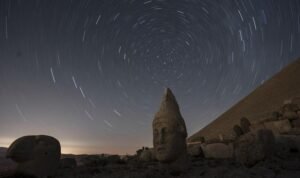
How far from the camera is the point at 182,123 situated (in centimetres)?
966

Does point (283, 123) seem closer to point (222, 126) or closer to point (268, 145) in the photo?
point (268, 145)

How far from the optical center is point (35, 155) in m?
9.47

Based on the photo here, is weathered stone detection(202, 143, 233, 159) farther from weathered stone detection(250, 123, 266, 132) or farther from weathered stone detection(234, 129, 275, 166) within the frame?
weathered stone detection(250, 123, 266, 132)

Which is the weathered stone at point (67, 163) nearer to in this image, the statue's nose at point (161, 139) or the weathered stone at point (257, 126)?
the statue's nose at point (161, 139)

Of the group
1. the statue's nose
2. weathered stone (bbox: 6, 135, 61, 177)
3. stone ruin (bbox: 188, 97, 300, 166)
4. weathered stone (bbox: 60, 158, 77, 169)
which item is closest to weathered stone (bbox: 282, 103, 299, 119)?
stone ruin (bbox: 188, 97, 300, 166)

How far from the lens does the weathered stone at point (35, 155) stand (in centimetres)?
933

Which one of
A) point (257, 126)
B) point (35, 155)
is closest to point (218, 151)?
point (257, 126)

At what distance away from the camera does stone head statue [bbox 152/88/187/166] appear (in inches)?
360

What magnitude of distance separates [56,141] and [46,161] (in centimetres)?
88

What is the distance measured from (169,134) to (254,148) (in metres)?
3.24

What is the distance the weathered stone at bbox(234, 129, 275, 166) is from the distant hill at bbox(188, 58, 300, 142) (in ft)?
68.7

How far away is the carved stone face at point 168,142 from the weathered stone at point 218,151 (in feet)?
18.8

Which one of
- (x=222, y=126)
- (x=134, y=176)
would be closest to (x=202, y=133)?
(x=222, y=126)

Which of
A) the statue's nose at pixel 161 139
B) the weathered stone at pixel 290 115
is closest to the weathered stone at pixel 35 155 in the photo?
the statue's nose at pixel 161 139
